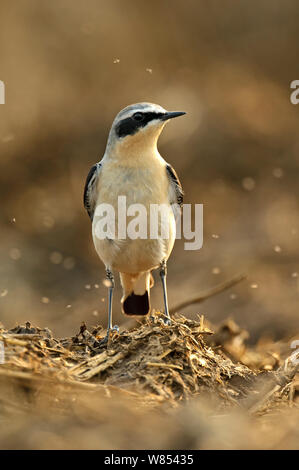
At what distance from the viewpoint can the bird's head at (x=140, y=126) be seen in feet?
27.4

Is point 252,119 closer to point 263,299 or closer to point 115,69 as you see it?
point 115,69

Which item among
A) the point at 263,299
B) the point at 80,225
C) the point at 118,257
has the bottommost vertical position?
the point at 118,257

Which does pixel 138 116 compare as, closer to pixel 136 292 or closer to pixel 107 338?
pixel 136 292

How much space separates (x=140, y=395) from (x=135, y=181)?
2.85 metres

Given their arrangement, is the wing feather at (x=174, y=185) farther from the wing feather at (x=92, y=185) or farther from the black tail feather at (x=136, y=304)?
the black tail feather at (x=136, y=304)

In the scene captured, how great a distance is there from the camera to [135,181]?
8281 millimetres

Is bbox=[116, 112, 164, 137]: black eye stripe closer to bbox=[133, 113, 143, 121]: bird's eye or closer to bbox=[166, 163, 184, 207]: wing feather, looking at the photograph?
bbox=[133, 113, 143, 121]: bird's eye

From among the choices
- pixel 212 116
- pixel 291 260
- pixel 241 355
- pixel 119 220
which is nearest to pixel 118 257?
pixel 119 220

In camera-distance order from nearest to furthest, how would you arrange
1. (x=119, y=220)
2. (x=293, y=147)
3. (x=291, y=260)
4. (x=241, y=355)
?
(x=119, y=220), (x=241, y=355), (x=291, y=260), (x=293, y=147)

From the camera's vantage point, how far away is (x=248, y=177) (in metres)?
18.4

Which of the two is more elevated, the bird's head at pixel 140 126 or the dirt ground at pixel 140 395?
the bird's head at pixel 140 126

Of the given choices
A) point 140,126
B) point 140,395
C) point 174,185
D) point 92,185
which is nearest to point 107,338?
point 140,395

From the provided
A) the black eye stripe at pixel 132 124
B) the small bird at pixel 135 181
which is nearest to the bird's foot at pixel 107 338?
the small bird at pixel 135 181

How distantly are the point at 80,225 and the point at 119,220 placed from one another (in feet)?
A: 26.2
